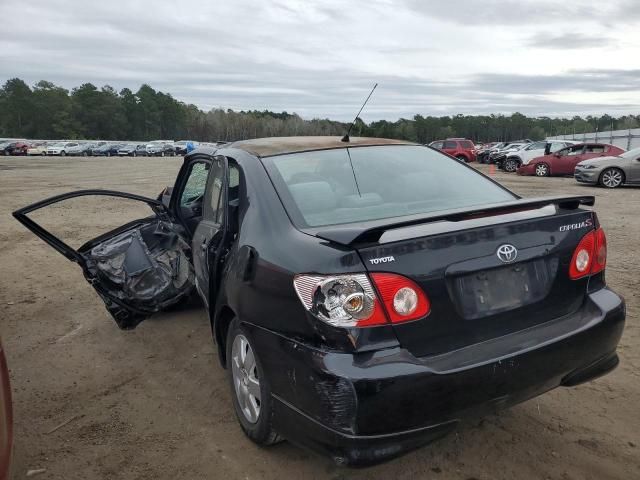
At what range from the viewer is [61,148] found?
5897 centimetres

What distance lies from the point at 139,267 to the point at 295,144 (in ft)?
5.96

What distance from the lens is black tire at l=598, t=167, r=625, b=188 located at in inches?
665

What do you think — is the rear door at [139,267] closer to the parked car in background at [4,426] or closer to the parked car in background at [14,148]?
the parked car in background at [4,426]

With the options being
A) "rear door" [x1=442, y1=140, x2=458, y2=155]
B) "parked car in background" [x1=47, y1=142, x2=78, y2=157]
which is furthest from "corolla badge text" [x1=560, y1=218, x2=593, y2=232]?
"parked car in background" [x1=47, y1=142, x2=78, y2=157]

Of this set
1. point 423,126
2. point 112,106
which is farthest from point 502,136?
point 112,106

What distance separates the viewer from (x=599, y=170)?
56.0ft

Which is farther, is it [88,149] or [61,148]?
[88,149]

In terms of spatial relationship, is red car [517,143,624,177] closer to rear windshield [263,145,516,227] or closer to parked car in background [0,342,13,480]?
rear windshield [263,145,516,227]

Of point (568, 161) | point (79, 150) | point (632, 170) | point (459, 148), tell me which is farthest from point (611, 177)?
point (79, 150)

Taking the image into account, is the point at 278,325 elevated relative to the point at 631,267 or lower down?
elevated

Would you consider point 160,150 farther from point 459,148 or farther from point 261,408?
point 261,408

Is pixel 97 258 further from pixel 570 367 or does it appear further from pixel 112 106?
pixel 112 106

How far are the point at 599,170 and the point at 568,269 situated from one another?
54.0 feet

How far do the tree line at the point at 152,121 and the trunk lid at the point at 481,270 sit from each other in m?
88.2
